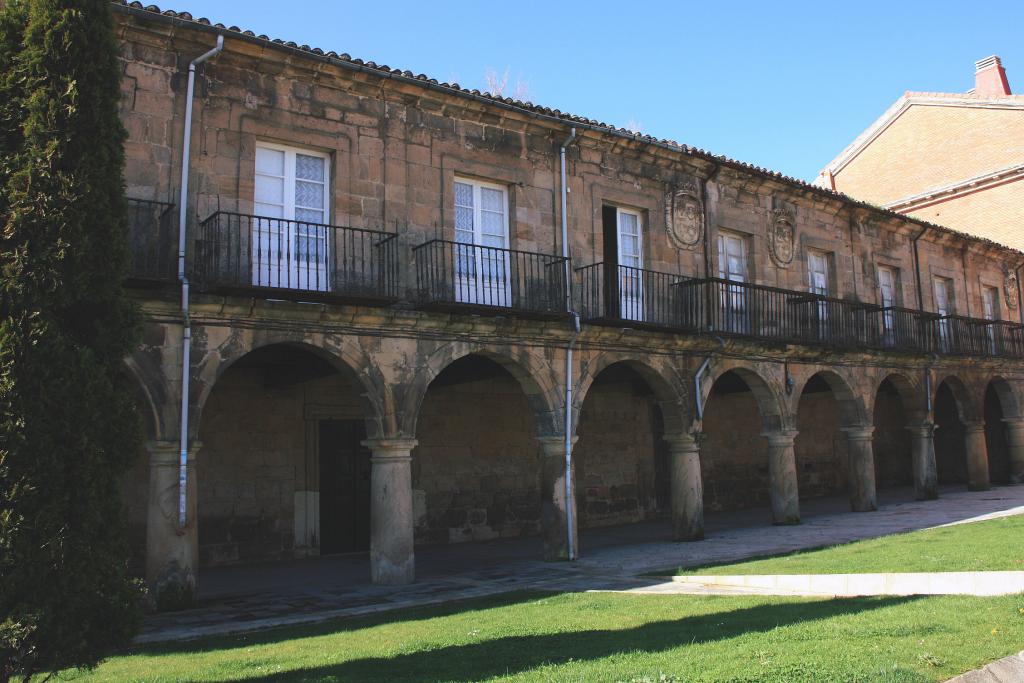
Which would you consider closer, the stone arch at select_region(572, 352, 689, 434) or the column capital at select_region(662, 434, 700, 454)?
the stone arch at select_region(572, 352, 689, 434)

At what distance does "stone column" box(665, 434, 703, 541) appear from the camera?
43.4 feet

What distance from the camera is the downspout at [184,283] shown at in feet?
28.4

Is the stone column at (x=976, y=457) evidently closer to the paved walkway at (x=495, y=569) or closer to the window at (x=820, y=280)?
the paved walkway at (x=495, y=569)

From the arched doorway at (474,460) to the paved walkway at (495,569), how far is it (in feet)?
2.00

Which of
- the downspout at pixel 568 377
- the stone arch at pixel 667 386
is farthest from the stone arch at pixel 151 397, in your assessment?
the stone arch at pixel 667 386

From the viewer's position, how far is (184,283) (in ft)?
28.8

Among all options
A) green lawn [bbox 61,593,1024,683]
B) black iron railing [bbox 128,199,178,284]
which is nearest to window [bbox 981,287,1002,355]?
green lawn [bbox 61,593,1024,683]

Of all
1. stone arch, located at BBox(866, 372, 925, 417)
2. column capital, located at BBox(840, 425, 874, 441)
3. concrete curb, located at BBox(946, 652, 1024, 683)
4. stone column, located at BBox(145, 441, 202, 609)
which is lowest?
concrete curb, located at BBox(946, 652, 1024, 683)

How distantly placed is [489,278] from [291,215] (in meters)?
2.56

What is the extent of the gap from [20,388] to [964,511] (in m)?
14.9

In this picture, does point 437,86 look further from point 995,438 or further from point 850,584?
point 995,438

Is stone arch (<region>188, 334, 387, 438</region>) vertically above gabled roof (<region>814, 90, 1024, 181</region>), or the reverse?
gabled roof (<region>814, 90, 1024, 181</region>)

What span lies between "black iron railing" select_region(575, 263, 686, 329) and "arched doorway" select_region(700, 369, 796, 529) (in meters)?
4.42

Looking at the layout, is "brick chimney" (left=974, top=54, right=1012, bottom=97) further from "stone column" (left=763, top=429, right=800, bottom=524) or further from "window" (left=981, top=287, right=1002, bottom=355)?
"stone column" (left=763, top=429, right=800, bottom=524)
